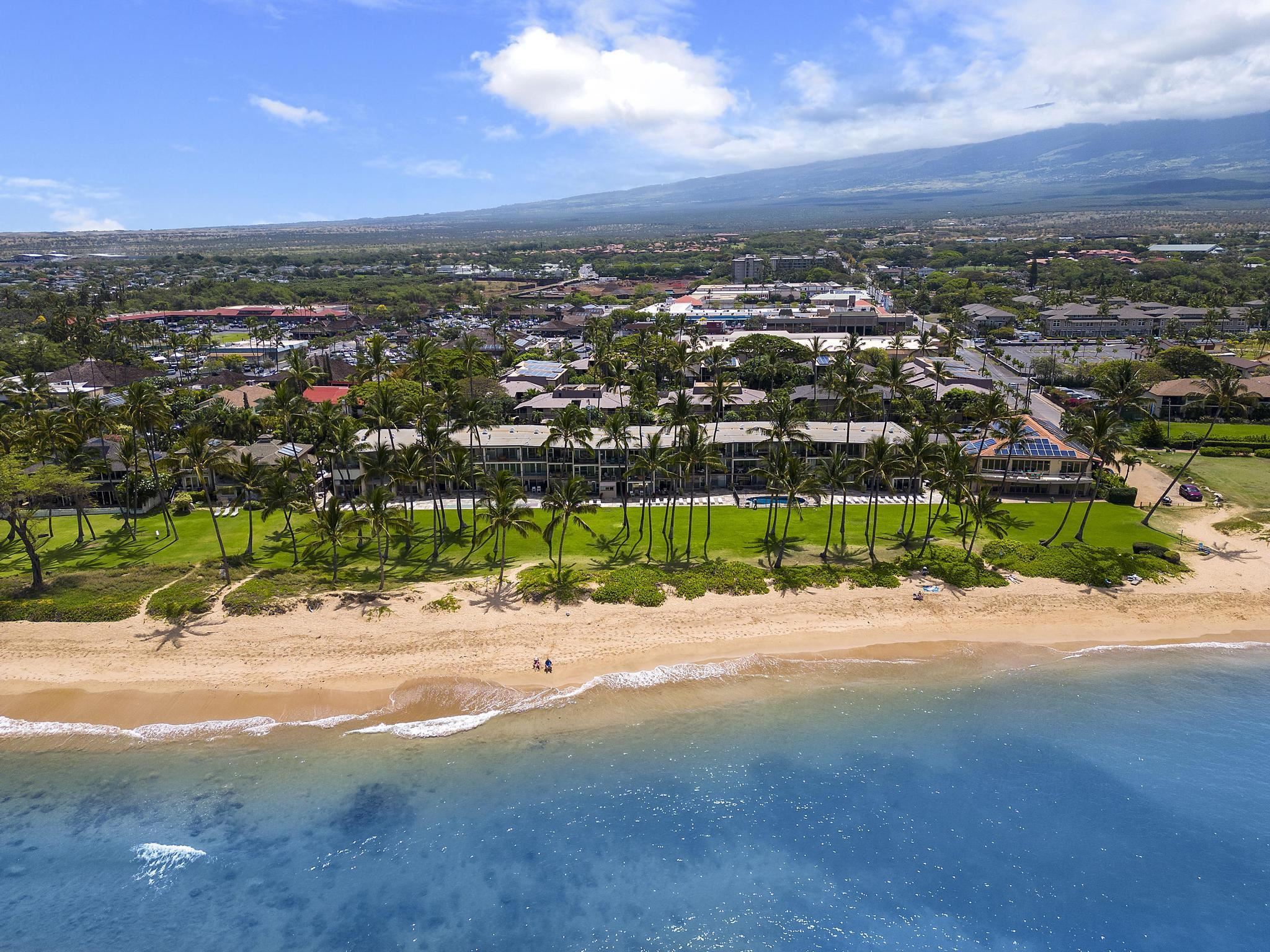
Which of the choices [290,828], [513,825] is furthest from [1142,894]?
[290,828]

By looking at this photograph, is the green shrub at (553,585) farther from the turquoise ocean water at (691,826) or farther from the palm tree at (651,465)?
the turquoise ocean water at (691,826)

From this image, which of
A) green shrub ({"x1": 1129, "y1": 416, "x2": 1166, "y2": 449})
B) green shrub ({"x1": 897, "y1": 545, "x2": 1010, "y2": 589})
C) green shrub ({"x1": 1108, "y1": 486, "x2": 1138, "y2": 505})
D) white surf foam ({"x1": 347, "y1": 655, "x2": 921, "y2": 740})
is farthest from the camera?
green shrub ({"x1": 1129, "y1": 416, "x2": 1166, "y2": 449})

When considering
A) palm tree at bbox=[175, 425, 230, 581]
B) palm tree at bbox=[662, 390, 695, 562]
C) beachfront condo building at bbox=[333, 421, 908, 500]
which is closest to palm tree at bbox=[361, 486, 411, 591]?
palm tree at bbox=[175, 425, 230, 581]

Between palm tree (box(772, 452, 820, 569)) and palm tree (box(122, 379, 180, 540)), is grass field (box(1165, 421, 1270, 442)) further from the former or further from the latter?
palm tree (box(122, 379, 180, 540))

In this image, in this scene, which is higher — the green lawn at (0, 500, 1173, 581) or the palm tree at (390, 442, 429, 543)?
the palm tree at (390, 442, 429, 543)

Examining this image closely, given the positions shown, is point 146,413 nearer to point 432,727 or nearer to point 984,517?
point 432,727

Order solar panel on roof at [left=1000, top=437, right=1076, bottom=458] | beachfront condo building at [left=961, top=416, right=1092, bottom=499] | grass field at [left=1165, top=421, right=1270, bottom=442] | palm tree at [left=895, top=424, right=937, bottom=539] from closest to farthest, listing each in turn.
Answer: palm tree at [left=895, top=424, right=937, bottom=539] → beachfront condo building at [left=961, top=416, right=1092, bottom=499] → solar panel on roof at [left=1000, top=437, right=1076, bottom=458] → grass field at [left=1165, top=421, right=1270, bottom=442]

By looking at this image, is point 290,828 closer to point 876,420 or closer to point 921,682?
point 921,682
